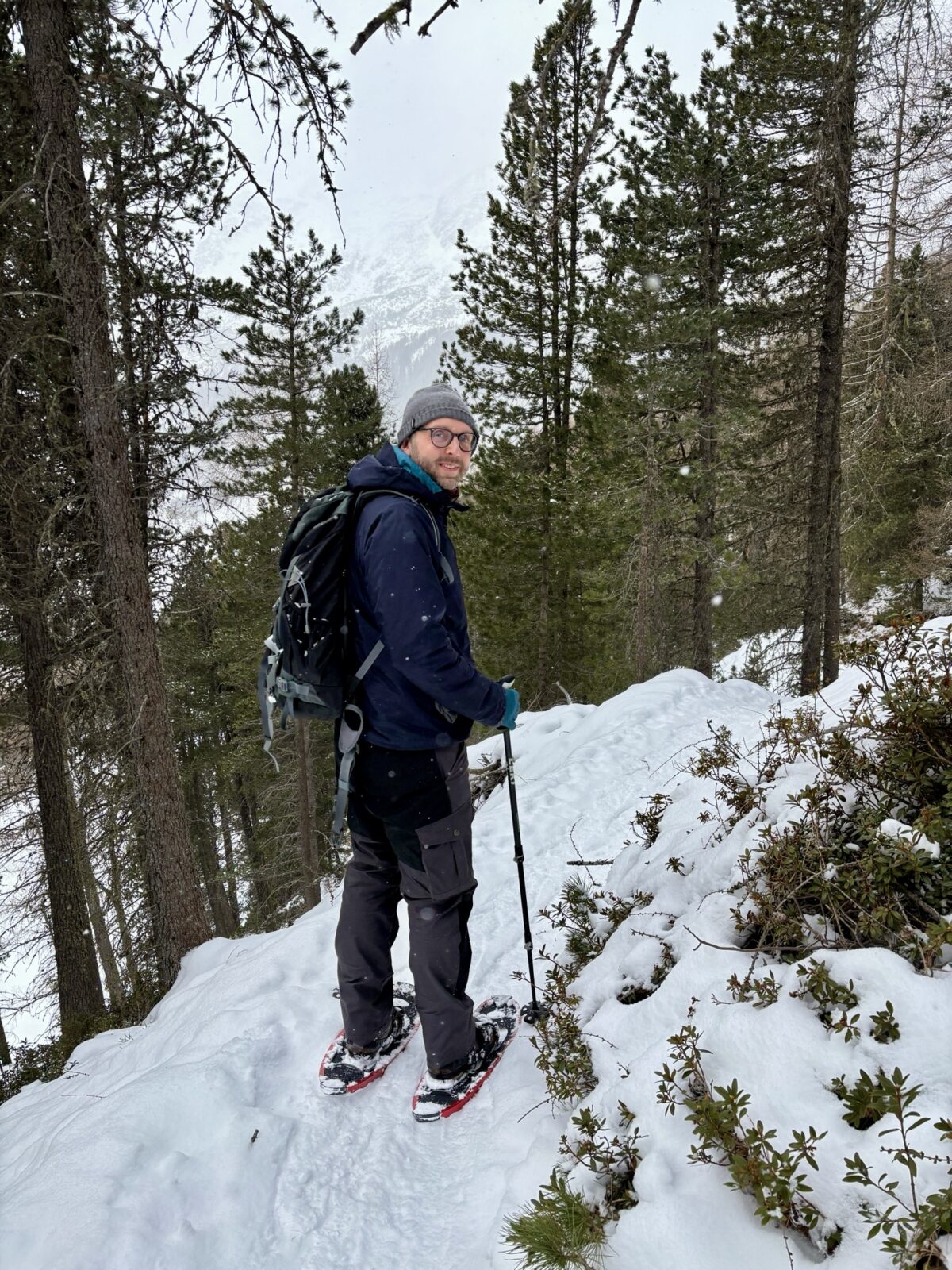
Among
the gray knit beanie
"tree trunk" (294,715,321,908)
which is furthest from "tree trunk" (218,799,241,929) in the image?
the gray knit beanie

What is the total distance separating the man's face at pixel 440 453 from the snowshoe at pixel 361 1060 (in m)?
2.49

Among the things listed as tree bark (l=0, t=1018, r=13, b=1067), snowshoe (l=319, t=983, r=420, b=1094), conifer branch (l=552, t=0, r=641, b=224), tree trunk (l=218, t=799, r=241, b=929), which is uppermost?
conifer branch (l=552, t=0, r=641, b=224)

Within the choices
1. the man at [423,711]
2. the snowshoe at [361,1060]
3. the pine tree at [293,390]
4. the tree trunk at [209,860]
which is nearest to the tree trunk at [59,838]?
the pine tree at [293,390]

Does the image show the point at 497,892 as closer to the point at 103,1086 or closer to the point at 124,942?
the point at 103,1086

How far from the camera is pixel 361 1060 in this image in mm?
2959

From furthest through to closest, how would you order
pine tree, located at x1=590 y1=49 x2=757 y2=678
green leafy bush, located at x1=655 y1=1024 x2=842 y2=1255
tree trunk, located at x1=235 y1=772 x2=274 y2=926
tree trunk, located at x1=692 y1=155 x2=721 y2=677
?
1. tree trunk, located at x1=235 y1=772 x2=274 y2=926
2. tree trunk, located at x1=692 y1=155 x2=721 y2=677
3. pine tree, located at x1=590 y1=49 x2=757 y2=678
4. green leafy bush, located at x1=655 y1=1024 x2=842 y2=1255

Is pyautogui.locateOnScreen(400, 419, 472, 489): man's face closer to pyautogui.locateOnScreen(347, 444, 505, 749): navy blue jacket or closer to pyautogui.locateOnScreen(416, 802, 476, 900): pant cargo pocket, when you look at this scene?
pyautogui.locateOnScreen(347, 444, 505, 749): navy blue jacket

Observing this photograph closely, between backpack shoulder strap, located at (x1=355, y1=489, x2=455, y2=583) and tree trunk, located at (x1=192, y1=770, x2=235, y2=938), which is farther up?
backpack shoulder strap, located at (x1=355, y1=489, x2=455, y2=583)

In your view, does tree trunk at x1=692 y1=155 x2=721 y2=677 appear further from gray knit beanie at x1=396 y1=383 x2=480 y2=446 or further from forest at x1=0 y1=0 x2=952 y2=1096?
gray knit beanie at x1=396 y1=383 x2=480 y2=446

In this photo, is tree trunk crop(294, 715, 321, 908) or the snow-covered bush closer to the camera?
the snow-covered bush

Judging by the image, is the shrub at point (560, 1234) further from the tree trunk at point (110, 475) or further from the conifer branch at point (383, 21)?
the tree trunk at point (110, 475)

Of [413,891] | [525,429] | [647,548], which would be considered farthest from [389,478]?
[525,429]

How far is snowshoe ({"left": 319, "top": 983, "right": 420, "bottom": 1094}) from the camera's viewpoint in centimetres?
287

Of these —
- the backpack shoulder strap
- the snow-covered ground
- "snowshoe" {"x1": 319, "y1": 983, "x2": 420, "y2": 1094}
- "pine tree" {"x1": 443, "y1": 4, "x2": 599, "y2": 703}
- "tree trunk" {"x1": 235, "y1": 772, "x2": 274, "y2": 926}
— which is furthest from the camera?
"tree trunk" {"x1": 235, "y1": 772, "x2": 274, "y2": 926}
